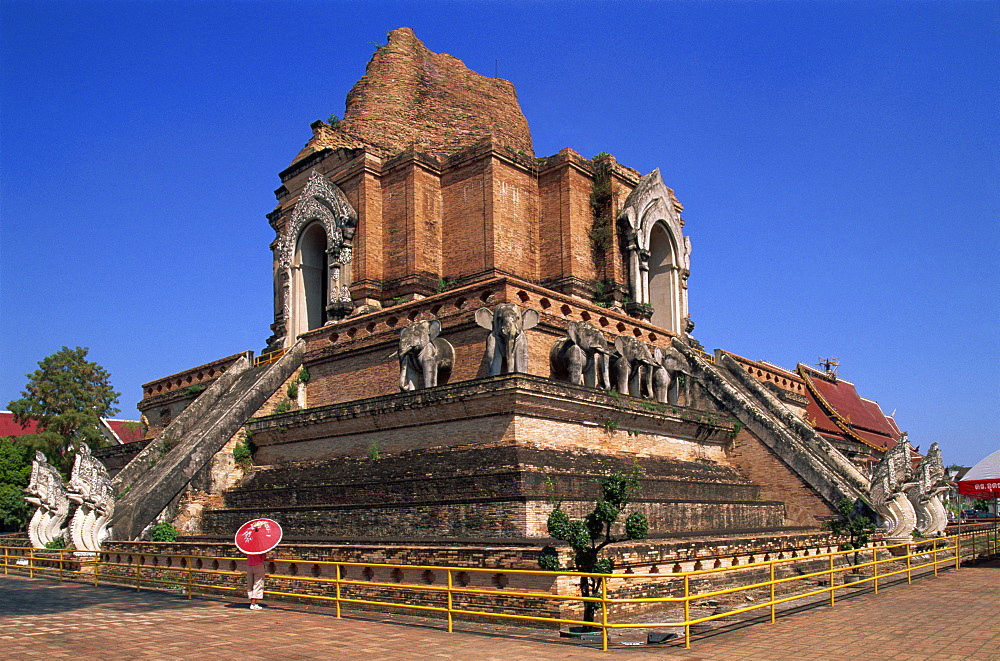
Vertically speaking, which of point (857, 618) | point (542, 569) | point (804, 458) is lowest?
point (857, 618)

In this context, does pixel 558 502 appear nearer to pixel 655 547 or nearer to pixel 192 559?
pixel 655 547

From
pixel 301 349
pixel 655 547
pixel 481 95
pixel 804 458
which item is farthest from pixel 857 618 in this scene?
pixel 481 95

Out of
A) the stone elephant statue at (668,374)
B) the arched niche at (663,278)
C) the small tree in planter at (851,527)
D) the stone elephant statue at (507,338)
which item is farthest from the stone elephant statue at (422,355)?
the arched niche at (663,278)

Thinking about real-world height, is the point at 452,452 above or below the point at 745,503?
above

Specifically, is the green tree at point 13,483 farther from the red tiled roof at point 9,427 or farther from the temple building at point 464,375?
the red tiled roof at point 9,427

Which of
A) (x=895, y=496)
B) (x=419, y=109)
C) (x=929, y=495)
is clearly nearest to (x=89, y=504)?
(x=419, y=109)

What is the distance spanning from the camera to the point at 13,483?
88.8 feet

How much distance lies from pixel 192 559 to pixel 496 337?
6.21m

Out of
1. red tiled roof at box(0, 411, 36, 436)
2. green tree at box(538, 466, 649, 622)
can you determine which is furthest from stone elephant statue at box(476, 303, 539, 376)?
red tiled roof at box(0, 411, 36, 436)

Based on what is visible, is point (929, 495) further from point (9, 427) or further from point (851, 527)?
point (9, 427)

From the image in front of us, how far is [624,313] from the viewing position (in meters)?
21.0

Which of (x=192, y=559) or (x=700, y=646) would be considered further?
(x=192, y=559)

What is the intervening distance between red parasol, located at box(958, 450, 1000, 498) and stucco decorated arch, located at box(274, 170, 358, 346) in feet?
45.3

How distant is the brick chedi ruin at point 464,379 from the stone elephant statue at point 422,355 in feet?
0.14
